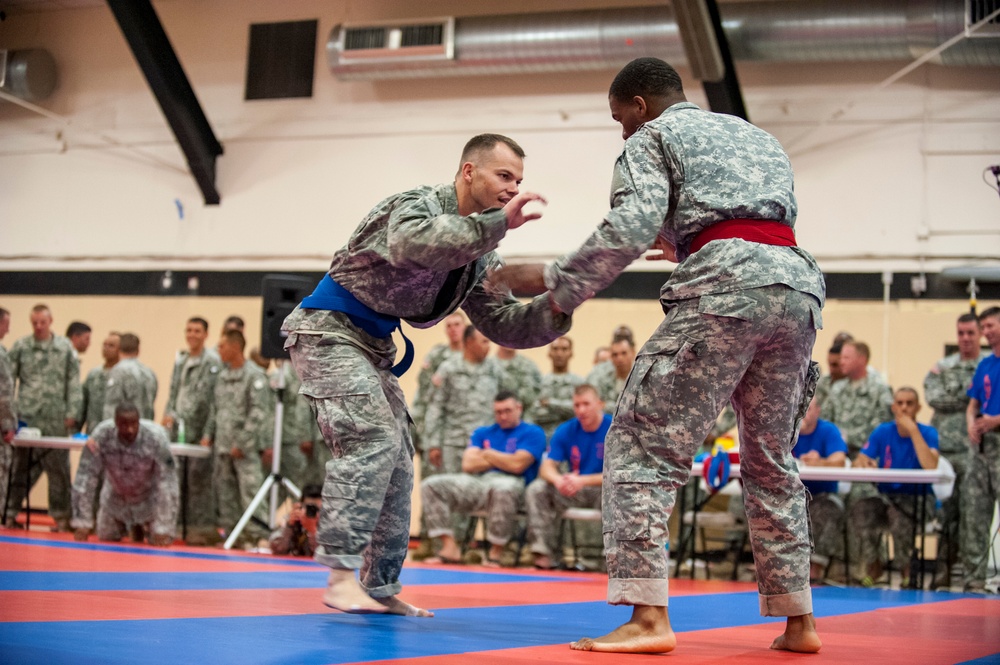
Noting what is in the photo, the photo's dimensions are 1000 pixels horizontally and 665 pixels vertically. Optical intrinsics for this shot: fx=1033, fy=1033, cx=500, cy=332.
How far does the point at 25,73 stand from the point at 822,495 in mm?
10124

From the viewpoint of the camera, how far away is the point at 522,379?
8555 millimetres

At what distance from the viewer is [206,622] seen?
8.83 feet

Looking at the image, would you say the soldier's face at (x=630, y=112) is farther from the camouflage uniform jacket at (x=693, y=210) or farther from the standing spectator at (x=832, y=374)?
the standing spectator at (x=832, y=374)

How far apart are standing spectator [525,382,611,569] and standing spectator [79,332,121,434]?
4.52 m

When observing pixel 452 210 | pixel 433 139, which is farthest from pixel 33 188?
pixel 452 210

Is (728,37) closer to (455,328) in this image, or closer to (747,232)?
(455,328)

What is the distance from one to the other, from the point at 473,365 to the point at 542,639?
5517mm

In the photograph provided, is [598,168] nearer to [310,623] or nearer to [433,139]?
[433,139]

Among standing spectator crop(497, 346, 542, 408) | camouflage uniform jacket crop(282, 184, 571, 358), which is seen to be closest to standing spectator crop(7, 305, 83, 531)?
standing spectator crop(497, 346, 542, 408)

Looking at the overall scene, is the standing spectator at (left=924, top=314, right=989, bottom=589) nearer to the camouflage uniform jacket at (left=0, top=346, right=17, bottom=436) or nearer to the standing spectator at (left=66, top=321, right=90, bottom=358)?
the camouflage uniform jacket at (left=0, top=346, right=17, bottom=436)

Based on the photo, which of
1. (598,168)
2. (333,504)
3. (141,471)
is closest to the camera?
(333,504)

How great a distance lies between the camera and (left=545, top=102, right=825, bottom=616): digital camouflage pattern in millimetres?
2467

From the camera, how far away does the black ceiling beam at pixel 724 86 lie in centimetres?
907

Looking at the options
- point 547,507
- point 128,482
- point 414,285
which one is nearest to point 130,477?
point 128,482
